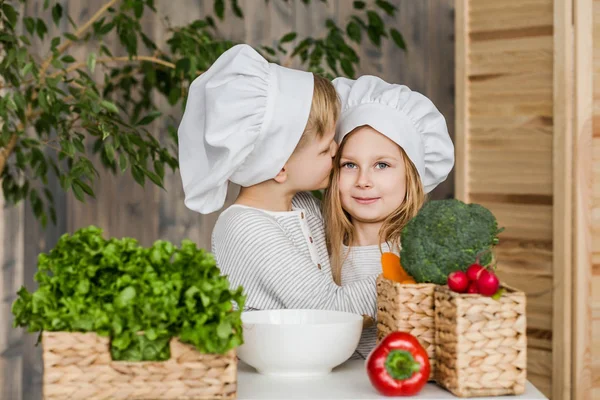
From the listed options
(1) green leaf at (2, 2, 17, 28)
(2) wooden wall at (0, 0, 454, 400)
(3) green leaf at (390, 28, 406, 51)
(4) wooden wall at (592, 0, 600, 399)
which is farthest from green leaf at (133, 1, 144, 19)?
(4) wooden wall at (592, 0, 600, 399)

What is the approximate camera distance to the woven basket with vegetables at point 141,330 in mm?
1100

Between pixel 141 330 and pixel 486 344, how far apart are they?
0.48m

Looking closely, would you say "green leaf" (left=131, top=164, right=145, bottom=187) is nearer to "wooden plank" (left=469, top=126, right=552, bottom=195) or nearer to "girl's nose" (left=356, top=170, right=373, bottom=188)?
"girl's nose" (left=356, top=170, right=373, bottom=188)

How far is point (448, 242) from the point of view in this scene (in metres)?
1.26

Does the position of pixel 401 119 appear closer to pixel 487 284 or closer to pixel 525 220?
pixel 487 284

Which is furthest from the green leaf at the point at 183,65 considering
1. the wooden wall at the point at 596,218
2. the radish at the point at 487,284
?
the radish at the point at 487,284

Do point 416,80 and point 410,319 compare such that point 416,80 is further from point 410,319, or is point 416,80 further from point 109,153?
point 410,319

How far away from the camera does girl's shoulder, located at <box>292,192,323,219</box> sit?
5.86 feet

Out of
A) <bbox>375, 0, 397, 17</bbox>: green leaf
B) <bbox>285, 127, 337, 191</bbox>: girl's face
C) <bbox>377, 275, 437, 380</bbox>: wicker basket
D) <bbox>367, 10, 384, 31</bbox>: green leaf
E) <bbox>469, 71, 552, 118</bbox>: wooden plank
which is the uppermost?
<bbox>375, 0, 397, 17</bbox>: green leaf

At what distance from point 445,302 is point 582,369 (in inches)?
62.0

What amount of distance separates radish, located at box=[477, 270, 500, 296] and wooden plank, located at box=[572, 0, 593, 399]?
150 centimetres

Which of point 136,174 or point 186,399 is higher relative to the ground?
point 136,174

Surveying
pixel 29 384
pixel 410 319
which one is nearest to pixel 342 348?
pixel 410 319

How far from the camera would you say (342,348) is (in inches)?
50.5
